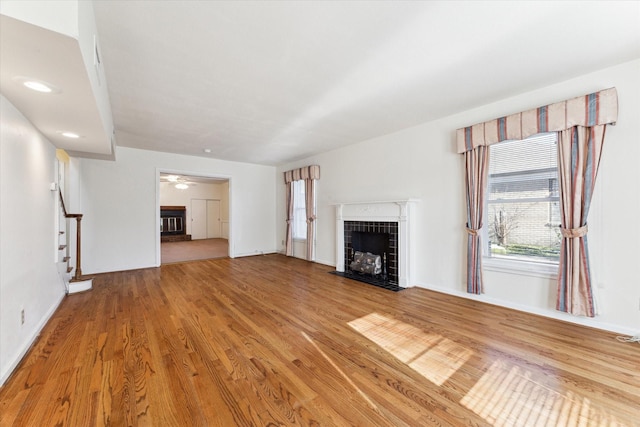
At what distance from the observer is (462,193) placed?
3.49m

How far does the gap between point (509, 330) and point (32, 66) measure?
4.10m

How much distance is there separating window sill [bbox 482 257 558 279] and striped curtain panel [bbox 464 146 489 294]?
0.47 ft

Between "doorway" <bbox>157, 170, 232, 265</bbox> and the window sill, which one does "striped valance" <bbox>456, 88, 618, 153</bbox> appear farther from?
"doorway" <bbox>157, 170, 232, 265</bbox>

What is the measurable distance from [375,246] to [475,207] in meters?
1.79

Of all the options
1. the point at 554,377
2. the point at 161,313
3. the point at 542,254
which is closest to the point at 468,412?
the point at 554,377

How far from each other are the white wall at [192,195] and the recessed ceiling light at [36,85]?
911cm

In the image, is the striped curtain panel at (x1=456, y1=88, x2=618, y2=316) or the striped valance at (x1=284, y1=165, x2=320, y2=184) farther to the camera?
the striped valance at (x1=284, y1=165, x2=320, y2=184)

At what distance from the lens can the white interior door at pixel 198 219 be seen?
11062mm

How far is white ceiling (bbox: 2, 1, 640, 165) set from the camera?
1.71 meters

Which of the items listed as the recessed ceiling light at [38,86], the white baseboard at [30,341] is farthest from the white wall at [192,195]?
the recessed ceiling light at [38,86]

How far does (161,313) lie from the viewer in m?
2.98

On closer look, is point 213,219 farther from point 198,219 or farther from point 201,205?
point 201,205

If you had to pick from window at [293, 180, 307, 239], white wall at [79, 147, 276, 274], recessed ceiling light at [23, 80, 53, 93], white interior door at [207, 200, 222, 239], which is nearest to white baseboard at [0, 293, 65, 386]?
white wall at [79, 147, 276, 274]

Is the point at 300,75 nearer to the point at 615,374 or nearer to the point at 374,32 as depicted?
the point at 374,32
